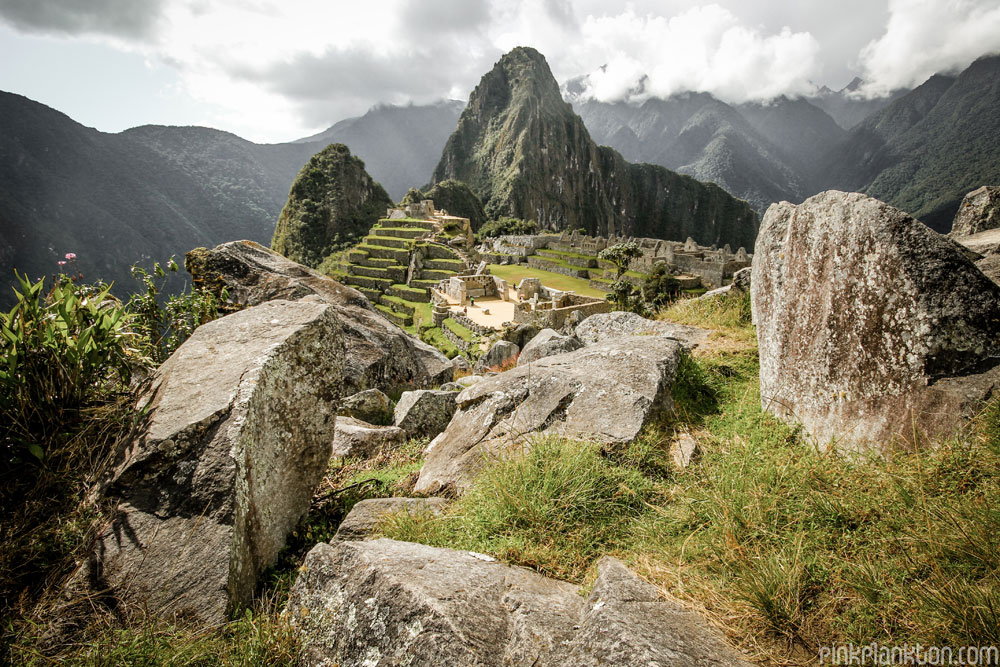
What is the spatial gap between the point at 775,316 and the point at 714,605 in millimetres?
3058

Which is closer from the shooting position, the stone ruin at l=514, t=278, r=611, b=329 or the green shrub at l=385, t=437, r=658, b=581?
the green shrub at l=385, t=437, r=658, b=581

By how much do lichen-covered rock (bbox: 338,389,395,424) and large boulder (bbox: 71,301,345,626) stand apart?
2.85 m

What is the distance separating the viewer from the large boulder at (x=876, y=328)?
2805mm

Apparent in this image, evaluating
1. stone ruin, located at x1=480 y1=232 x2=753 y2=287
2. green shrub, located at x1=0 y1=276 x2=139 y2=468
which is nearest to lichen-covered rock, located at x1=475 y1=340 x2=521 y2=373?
green shrub, located at x1=0 y1=276 x2=139 y2=468

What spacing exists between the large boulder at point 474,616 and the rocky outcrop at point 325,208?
11816cm

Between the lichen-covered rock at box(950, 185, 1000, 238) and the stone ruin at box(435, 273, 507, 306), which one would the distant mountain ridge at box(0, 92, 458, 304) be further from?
the lichen-covered rock at box(950, 185, 1000, 238)

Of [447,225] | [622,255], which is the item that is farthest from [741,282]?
[447,225]

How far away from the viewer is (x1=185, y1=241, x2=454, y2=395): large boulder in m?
6.08

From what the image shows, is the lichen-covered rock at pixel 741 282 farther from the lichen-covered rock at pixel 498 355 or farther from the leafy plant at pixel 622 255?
the leafy plant at pixel 622 255

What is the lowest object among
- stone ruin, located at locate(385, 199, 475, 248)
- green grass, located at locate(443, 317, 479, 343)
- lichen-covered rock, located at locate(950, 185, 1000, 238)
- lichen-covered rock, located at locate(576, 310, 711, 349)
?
green grass, located at locate(443, 317, 479, 343)

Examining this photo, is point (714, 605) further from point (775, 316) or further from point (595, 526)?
point (775, 316)

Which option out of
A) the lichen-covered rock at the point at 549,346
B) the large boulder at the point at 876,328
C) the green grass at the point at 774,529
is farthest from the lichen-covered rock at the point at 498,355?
the green grass at the point at 774,529

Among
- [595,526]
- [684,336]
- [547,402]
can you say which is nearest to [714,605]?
[595,526]

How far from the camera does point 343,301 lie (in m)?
7.79
